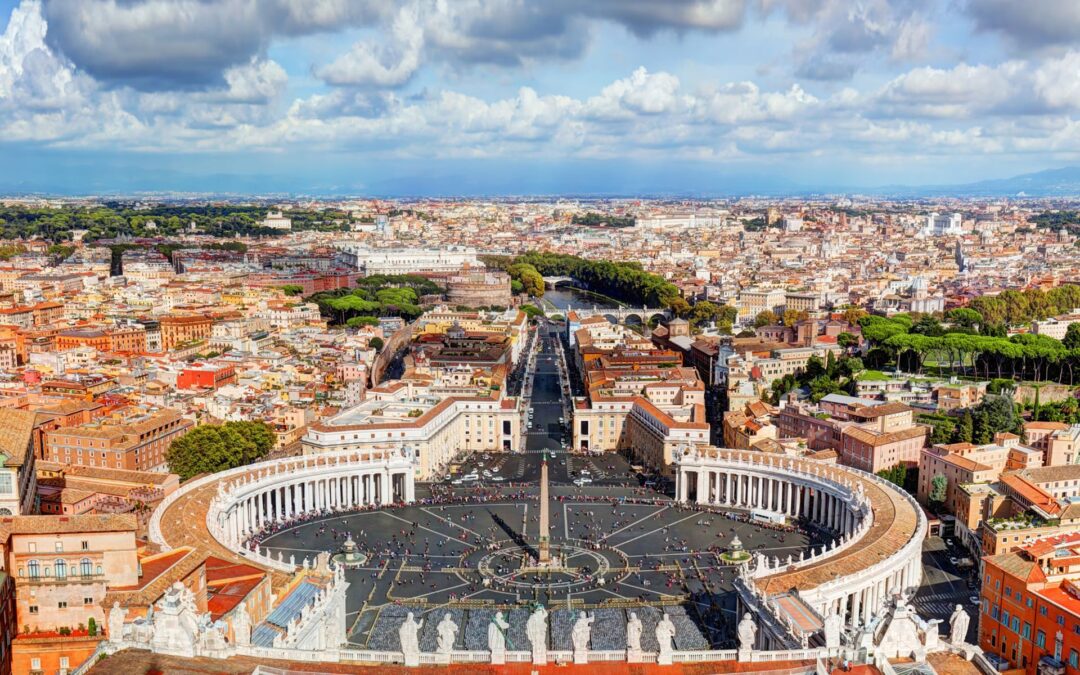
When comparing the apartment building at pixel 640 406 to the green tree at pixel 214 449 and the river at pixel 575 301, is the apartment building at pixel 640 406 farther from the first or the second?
the river at pixel 575 301

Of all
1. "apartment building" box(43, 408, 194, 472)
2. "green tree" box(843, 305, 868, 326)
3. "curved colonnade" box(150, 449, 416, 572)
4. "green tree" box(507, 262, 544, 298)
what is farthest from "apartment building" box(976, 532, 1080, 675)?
"green tree" box(507, 262, 544, 298)

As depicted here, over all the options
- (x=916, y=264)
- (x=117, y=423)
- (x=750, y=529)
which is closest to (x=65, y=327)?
(x=117, y=423)

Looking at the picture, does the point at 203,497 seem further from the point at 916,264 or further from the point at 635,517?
the point at 916,264

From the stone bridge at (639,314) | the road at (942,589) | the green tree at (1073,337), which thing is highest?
the green tree at (1073,337)

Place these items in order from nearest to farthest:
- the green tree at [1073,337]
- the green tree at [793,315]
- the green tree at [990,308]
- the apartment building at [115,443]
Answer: the apartment building at [115,443]
the green tree at [1073,337]
the green tree at [990,308]
the green tree at [793,315]

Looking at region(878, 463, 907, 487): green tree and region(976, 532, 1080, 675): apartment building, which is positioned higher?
region(976, 532, 1080, 675): apartment building

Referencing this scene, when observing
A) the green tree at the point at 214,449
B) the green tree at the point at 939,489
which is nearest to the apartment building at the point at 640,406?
the green tree at the point at 939,489

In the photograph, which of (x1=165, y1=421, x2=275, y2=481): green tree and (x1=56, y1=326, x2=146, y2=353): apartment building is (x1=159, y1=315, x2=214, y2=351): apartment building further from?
(x1=165, y1=421, x2=275, y2=481): green tree

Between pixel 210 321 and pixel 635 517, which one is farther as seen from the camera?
pixel 210 321

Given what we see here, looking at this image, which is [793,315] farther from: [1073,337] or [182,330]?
[182,330]
